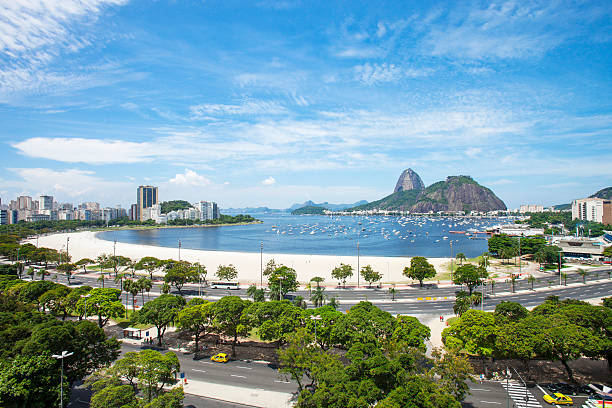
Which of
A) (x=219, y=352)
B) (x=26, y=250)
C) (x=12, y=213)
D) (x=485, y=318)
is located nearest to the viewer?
(x=485, y=318)

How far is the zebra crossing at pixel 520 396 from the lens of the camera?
1845 centimetres

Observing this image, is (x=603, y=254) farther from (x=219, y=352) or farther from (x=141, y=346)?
(x=141, y=346)

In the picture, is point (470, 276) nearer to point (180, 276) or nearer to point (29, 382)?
point (180, 276)

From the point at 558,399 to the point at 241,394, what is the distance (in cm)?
1780

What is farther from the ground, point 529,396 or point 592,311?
point 592,311

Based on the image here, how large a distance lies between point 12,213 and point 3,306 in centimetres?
20521

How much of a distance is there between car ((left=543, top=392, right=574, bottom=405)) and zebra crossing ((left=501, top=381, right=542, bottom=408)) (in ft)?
2.05

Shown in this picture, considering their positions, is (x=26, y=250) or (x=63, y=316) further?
(x=26, y=250)

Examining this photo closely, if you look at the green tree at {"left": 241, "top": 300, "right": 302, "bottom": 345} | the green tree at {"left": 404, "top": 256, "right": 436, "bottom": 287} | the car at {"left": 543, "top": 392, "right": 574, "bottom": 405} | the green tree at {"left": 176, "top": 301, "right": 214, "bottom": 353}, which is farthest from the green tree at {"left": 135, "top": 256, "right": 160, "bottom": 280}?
the car at {"left": 543, "top": 392, "right": 574, "bottom": 405}

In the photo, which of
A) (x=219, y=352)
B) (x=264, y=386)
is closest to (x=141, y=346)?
(x=219, y=352)

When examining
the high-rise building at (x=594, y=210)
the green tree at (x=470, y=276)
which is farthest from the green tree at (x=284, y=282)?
the high-rise building at (x=594, y=210)

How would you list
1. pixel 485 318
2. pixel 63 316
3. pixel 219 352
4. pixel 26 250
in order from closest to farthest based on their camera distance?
pixel 485 318
pixel 219 352
pixel 63 316
pixel 26 250

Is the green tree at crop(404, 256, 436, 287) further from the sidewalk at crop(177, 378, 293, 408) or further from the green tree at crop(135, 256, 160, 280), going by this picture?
the green tree at crop(135, 256, 160, 280)

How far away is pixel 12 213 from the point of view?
182250 mm
